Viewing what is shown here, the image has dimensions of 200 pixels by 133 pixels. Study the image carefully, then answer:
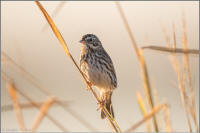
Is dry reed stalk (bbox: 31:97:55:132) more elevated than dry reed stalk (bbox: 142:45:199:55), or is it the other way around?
dry reed stalk (bbox: 142:45:199:55)

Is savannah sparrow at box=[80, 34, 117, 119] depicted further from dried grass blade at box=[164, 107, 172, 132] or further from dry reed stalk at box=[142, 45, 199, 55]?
dry reed stalk at box=[142, 45, 199, 55]

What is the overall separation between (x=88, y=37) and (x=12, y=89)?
2498mm

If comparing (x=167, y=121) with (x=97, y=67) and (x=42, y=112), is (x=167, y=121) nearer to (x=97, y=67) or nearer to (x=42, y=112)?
(x=42, y=112)

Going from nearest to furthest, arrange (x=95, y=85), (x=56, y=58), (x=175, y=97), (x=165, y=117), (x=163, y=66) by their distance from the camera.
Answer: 1. (x=165, y=117)
2. (x=95, y=85)
3. (x=175, y=97)
4. (x=163, y=66)
5. (x=56, y=58)

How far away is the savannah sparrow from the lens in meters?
5.95

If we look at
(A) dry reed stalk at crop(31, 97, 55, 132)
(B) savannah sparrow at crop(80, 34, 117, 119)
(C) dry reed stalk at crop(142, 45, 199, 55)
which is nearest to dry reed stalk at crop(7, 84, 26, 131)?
(A) dry reed stalk at crop(31, 97, 55, 132)

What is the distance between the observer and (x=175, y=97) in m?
10.2

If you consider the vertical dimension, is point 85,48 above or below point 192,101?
above

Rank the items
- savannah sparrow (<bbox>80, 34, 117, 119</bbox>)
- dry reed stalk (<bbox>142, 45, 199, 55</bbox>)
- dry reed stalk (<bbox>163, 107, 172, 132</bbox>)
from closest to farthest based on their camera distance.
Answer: dry reed stalk (<bbox>142, 45, 199, 55</bbox>) → dry reed stalk (<bbox>163, 107, 172, 132</bbox>) → savannah sparrow (<bbox>80, 34, 117, 119</bbox>)

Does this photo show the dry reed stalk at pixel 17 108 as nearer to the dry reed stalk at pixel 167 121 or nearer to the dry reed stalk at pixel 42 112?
the dry reed stalk at pixel 42 112

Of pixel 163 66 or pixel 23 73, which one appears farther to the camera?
pixel 163 66

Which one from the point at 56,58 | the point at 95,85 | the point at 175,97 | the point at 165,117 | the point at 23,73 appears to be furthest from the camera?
the point at 56,58

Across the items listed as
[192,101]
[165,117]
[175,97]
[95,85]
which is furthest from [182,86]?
[175,97]

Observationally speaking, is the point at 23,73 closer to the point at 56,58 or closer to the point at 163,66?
the point at 163,66
